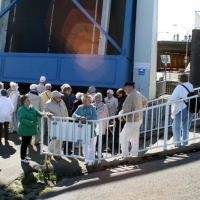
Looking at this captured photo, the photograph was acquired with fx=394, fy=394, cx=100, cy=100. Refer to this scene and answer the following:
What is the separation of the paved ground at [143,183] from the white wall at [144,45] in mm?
7407

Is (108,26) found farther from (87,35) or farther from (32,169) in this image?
(32,169)

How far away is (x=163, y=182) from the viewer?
19.7ft

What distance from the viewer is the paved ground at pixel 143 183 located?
5.63 metres

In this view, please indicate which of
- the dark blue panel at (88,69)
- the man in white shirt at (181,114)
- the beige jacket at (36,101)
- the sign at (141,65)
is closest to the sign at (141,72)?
the sign at (141,65)

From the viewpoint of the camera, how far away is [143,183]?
6078 mm

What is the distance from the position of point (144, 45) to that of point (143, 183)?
353 inches

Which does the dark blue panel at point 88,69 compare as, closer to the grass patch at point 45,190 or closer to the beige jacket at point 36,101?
the beige jacket at point 36,101

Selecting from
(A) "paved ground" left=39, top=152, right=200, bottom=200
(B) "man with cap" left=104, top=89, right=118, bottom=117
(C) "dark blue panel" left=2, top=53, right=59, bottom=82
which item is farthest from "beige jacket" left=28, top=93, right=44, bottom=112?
(C) "dark blue panel" left=2, top=53, right=59, bottom=82

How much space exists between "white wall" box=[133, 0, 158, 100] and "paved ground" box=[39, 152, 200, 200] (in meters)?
7.41

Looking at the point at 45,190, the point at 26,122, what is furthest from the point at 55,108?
the point at 45,190

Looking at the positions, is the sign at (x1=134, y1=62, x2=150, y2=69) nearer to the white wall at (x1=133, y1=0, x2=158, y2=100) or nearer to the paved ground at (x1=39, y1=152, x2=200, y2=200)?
the white wall at (x1=133, y1=0, x2=158, y2=100)

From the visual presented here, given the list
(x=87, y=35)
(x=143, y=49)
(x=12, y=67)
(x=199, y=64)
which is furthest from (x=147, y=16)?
(x=12, y=67)

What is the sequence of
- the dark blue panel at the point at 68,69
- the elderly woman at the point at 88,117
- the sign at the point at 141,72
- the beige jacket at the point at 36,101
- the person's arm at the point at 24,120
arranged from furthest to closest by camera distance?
the sign at the point at 141,72 < the dark blue panel at the point at 68,69 < the beige jacket at the point at 36,101 < the person's arm at the point at 24,120 < the elderly woman at the point at 88,117

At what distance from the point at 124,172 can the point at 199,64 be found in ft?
17.0
